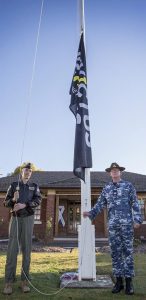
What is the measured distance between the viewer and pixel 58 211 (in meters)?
21.2

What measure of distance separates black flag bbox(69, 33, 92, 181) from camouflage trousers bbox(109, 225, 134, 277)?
1.24m

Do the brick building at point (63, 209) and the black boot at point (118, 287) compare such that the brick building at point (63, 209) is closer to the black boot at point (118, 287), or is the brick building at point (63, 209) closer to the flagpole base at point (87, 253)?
the flagpole base at point (87, 253)

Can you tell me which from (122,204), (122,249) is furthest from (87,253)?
(122,204)

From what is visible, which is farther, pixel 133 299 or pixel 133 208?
pixel 133 208

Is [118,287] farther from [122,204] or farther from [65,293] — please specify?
[122,204]

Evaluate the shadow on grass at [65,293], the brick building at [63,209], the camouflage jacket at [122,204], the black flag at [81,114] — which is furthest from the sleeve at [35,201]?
the brick building at [63,209]

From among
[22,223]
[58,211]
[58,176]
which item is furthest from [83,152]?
[58,176]

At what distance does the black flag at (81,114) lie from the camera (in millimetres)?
5289

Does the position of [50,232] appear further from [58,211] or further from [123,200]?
[123,200]

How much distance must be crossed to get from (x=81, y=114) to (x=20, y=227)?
2.48 meters

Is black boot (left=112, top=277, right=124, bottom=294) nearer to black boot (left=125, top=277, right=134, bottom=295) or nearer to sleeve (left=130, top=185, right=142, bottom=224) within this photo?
black boot (left=125, top=277, right=134, bottom=295)

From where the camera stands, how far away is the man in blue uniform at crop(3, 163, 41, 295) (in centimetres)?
421

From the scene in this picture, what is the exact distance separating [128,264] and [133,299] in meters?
0.56

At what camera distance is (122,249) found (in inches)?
172
